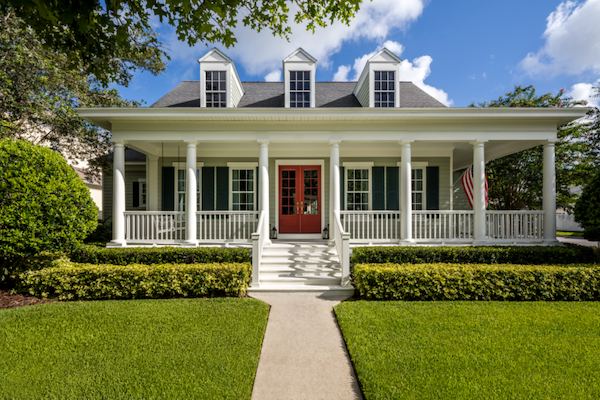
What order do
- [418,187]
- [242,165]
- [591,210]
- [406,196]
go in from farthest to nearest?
[418,187] < [242,165] < [406,196] < [591,210]

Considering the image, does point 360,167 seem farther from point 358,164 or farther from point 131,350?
point 131,350

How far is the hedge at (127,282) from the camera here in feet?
17.1

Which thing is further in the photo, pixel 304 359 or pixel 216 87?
pixel 216 87

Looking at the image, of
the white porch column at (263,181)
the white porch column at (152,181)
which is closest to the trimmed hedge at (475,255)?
the white porch column at (263,181)

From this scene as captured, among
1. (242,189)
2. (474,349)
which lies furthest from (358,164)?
(474,349)

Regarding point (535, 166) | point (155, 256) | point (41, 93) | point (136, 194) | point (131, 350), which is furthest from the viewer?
point (535, 166)

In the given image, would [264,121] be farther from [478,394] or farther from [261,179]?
[478,394]

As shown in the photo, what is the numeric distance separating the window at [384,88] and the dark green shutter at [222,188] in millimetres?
5546

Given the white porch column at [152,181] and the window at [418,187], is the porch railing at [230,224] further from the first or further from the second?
the window at [418,187]

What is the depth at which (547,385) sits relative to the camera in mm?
2633

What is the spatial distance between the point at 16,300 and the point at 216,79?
7.05 m

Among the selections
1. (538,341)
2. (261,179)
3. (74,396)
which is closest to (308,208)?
(261,179)

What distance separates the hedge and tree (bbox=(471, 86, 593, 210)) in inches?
534

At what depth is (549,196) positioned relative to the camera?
724 centimetres
